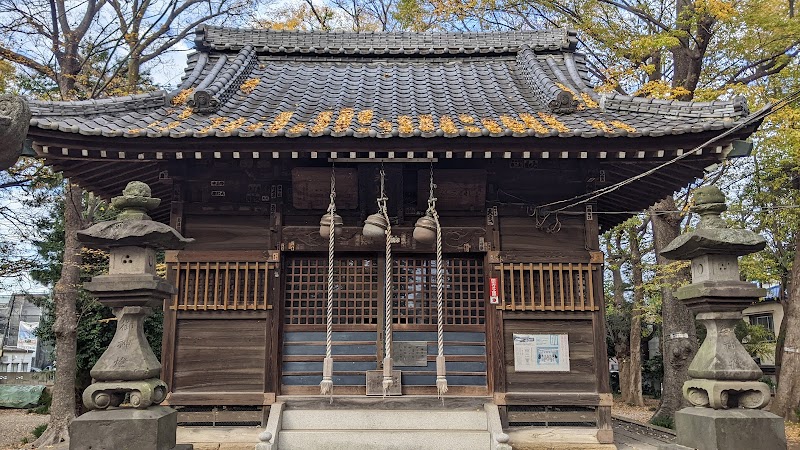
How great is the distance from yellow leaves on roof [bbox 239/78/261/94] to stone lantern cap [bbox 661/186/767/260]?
22.2 ft

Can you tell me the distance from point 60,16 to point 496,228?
13855mm

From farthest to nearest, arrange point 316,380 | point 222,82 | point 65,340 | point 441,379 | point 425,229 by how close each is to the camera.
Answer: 1. point 65,340
2. point 222,82
3. point 316,380
4. point 425,229
5. point 441,379

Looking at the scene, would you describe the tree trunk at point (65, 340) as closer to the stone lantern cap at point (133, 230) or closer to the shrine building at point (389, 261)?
the shrine building at point (389, 261)

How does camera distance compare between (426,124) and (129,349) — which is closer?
(129,349)

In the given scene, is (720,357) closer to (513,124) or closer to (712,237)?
(712,237)

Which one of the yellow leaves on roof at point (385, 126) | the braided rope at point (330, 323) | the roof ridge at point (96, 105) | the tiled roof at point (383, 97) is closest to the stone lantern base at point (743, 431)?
the tiled roof at point (383, 97)

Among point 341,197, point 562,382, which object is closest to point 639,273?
point 562,382

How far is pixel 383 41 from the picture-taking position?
450 inches

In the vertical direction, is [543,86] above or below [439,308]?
above

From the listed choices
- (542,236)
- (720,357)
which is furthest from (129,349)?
(720,357)

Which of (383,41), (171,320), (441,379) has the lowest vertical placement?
(441,379)

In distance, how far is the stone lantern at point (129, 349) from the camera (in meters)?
5.73

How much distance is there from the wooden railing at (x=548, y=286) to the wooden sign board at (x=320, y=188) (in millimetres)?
2387

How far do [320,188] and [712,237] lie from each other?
4943mm
